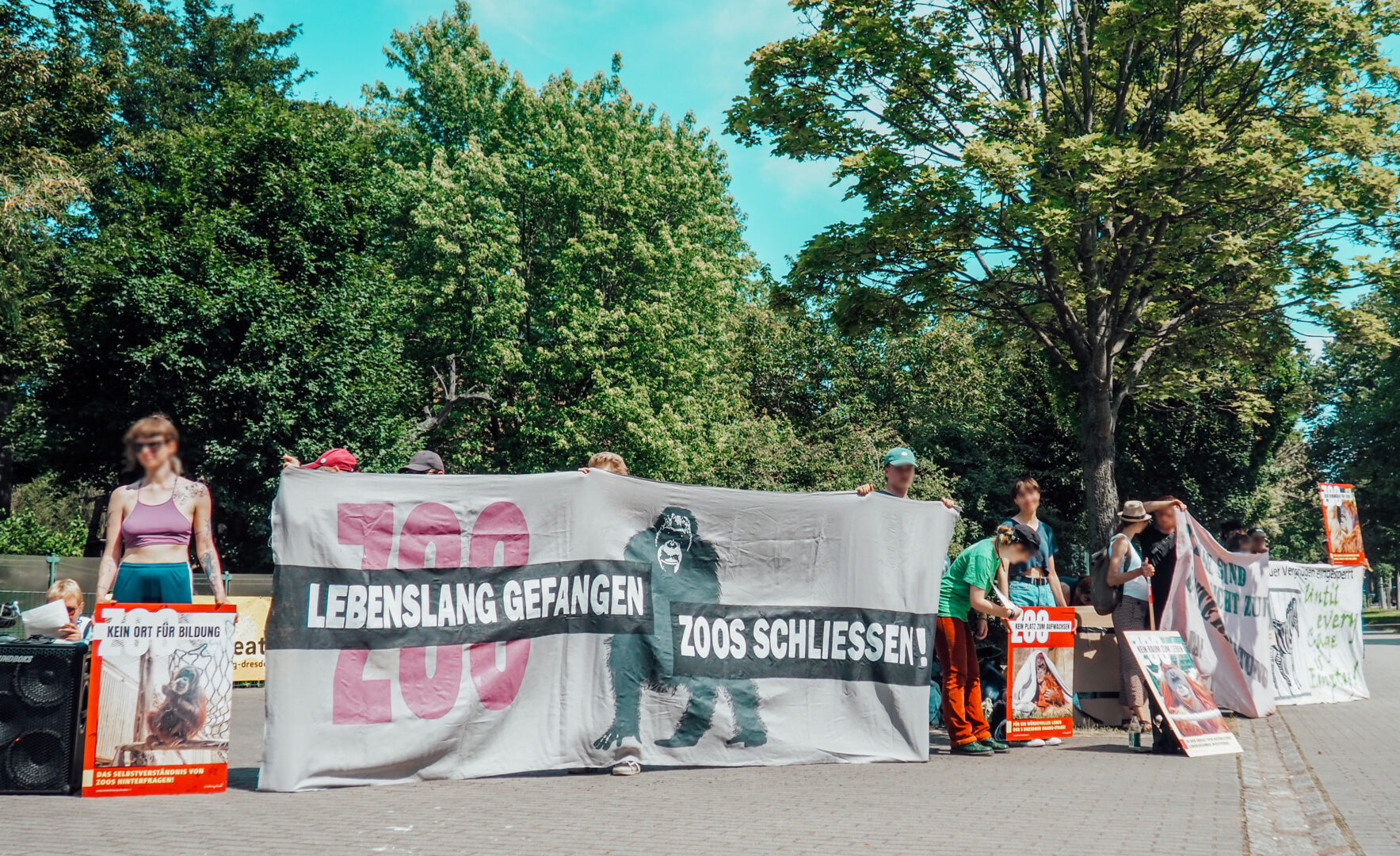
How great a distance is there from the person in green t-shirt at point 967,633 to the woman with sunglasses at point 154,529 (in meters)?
5.10

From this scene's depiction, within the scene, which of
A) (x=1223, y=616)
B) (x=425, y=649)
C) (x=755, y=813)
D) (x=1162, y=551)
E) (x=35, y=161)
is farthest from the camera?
(x=35, y=161)

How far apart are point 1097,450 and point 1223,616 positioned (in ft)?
30.0

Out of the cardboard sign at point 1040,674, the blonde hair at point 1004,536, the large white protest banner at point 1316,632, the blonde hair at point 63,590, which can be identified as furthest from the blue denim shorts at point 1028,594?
the blonde hair at point 63,590

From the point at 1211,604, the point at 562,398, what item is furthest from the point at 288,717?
the point at 562,398

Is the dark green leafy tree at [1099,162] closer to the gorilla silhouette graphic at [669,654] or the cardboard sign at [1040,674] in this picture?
the cardboard sign at [1040,674]

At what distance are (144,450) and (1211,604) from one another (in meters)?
9.17

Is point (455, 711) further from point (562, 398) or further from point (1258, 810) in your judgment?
point (562, 398)

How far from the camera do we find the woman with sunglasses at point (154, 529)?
6.55 meters

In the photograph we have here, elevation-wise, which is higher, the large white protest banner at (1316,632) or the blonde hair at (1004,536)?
the blonde hair at (1004,536)

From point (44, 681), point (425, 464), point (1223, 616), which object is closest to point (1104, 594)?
point (1223, 616)

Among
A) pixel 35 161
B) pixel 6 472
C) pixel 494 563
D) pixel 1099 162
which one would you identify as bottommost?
pixel 494 563

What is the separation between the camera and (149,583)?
6.57 meters

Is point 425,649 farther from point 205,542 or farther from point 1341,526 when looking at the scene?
point 1341,526

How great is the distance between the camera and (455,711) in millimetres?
6906
